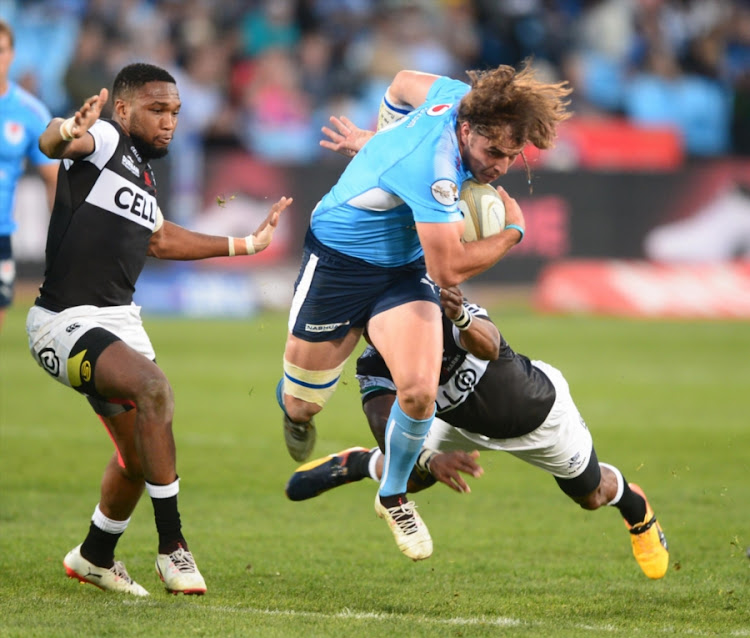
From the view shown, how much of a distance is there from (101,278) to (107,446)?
15.2 feet

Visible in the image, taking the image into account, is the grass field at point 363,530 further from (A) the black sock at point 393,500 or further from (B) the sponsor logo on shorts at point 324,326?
(B) the sponsor logo on shorts at point 324,326

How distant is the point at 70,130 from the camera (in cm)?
547

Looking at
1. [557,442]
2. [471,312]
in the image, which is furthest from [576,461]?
[471,312]

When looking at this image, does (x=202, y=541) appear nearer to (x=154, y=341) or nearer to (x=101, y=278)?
(x=101, y=278)

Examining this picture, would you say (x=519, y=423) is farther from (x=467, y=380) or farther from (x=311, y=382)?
(x=311, y=382)

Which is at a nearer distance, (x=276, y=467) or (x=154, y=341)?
(x=276, y=467)

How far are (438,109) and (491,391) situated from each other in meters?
1.40

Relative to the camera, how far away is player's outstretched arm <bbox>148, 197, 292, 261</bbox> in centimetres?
633

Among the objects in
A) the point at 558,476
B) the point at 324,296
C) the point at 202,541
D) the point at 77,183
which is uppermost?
the point at 77,183

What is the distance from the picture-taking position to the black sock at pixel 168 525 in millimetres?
5676

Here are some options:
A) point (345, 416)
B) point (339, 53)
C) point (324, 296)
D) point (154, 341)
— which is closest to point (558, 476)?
point (324, 296)

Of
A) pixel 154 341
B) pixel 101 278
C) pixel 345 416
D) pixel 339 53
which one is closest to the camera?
pixel 101 278

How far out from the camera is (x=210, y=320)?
59.5ft

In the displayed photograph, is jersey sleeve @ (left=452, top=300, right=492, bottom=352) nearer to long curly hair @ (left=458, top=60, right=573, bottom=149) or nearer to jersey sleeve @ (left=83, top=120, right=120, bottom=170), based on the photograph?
long curly hair @ (left=458, top=60, right=573, bottom=149)
